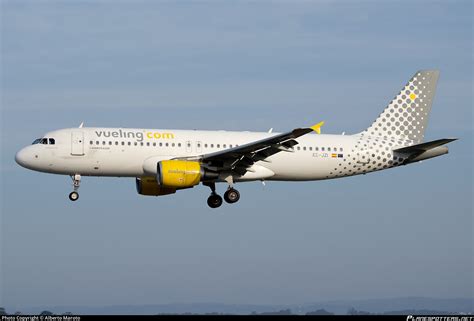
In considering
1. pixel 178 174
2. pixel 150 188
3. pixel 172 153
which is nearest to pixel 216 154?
pixel 178 174

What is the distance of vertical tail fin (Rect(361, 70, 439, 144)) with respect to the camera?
7006 centimetres

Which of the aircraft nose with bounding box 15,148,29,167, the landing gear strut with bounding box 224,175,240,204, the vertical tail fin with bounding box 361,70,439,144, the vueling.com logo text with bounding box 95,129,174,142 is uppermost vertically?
the vertical tail fin with bounding box 361,70,439,144

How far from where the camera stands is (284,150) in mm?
63062

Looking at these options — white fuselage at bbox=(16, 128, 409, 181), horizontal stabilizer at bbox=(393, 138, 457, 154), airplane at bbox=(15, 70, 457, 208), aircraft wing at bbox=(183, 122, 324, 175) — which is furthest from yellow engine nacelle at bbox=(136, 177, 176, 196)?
horizontal stabilizer at bbox=(393, 138, 457, 154)

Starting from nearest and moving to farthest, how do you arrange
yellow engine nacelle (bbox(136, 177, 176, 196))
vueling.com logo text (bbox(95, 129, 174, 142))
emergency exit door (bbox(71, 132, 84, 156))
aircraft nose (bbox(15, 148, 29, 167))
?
emergency exit door (bbox(71, 132, 84, 156)), aircraft nose (bbox(15, 148, 29, 167)), vueling.com logo text (bbox(95, 129, 174, 142)), yellow engine nacelle (bbox(136, 177, 176, 196))

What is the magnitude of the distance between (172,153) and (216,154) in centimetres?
277

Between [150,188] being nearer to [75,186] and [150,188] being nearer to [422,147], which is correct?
[75,186]

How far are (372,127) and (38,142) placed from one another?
1990 centimetres

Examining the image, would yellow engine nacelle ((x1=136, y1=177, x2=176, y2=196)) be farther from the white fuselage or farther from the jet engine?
the jet engine

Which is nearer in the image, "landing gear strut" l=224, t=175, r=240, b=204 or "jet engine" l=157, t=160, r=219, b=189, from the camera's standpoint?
"jet engine" l=157, t=160, r=219, b=189

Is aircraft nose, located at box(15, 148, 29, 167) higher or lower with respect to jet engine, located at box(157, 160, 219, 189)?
higher

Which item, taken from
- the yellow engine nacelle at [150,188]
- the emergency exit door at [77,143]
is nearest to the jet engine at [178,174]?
the emergency exit door at [77,143]

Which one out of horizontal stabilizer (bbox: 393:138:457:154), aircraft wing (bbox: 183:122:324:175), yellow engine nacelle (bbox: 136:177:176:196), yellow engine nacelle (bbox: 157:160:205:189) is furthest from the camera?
yellow engine nacelle (bbox: 136:177:176:196)

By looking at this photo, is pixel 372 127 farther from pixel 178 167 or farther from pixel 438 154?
pixel 178 167
